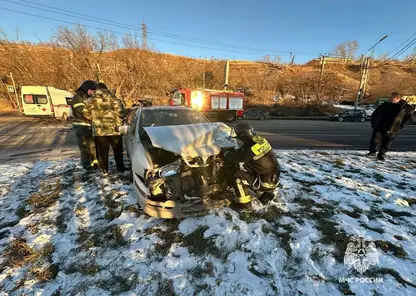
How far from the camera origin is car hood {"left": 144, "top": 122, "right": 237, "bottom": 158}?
284 centimetres

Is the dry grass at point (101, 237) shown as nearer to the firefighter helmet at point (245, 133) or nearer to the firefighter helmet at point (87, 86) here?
the firefighter helmet at point (245, 133)

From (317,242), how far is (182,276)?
1.59m

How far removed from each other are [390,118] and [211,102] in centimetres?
1328

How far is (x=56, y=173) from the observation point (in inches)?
179

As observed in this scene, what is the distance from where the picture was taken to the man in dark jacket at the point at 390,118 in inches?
206

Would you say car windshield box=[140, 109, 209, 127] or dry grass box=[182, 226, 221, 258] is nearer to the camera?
dry grass box=[182, 226, 221, 258]

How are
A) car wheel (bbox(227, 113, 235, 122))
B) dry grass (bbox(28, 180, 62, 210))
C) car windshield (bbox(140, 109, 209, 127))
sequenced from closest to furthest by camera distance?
1. dry grass (bbox(28, 180, 62, 210))
2. car windshield (bbox(140, 109, 209, 127))
3. car wheel (bbox(227, 113, 235, 122))

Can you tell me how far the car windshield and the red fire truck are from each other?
12.2 metres

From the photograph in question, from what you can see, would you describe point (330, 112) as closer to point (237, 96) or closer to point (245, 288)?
point (237, 96)

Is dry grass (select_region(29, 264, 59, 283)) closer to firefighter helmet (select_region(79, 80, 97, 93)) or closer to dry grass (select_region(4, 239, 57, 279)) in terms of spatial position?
dry grass (select_region(4, 239, 57, 279))

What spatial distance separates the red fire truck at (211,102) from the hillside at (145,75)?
7.61 meters

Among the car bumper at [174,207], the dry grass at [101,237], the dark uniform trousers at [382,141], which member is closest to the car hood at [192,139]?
the car bumper at [174,207]

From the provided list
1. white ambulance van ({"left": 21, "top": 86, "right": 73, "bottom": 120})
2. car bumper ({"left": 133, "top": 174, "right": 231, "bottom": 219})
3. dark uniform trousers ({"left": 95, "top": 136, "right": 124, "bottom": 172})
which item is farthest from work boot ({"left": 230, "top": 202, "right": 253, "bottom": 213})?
white ambulance van ({"left": 21, "top": 86, "right": 73, "bottom": 120})

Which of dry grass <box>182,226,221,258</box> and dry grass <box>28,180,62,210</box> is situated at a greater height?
dry grass <box>28,180,62,210</box>
